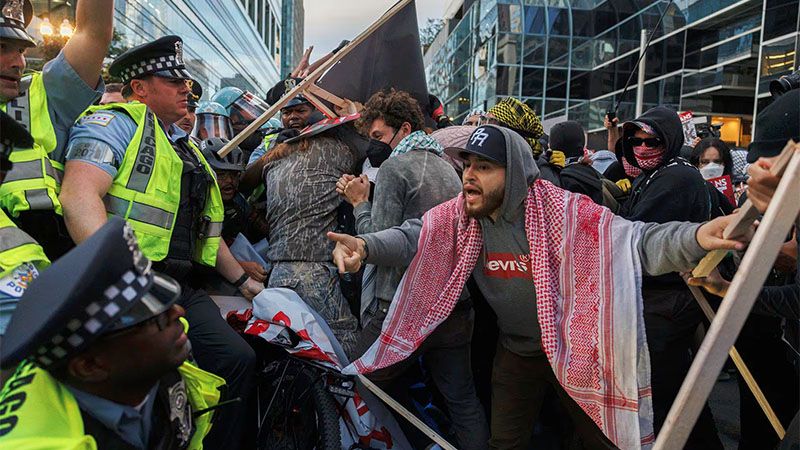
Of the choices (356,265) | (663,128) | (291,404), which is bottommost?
(291,404)

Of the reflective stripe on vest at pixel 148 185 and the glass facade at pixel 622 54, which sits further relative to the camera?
the glass facade at pixel 622 54

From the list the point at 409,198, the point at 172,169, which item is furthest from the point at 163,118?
the point at 409,198

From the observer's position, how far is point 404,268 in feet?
10.2

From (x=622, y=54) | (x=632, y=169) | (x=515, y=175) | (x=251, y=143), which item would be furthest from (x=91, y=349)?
(x=622, y=54)

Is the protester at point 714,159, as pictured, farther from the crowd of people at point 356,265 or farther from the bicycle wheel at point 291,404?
the bicycle wheel at point 291,404

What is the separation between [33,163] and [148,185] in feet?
1.56

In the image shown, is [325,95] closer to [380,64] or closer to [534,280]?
[380,64]

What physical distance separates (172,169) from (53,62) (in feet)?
2.07

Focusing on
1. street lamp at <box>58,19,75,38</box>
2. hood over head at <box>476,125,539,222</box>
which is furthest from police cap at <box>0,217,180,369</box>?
street lamp at <box>58,19,75,38</box>

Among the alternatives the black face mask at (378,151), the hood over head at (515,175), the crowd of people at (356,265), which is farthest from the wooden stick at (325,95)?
the hood over head at (515,175)

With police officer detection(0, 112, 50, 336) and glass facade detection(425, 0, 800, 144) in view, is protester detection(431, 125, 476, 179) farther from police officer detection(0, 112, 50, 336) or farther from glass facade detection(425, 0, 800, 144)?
glass facade detection(425, 0, 800, 144)

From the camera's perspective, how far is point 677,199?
9.86 feet

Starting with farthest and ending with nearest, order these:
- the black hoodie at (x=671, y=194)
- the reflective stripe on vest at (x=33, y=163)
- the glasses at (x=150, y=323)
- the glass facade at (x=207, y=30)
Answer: the glass facade at (x=207, y=30)
the black hoodie at (x=671, y=194)
the reflective stripe on vest at (x=33, y=163)
the glasses at (x=150, y=323)

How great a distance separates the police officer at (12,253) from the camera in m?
1.74
